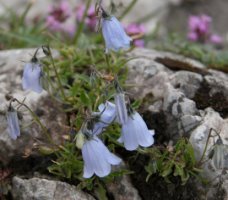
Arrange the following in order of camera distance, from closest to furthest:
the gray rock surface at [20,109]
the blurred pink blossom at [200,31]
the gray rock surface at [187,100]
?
1. the gray rock surface at [187,100]
2. the gray rock surface at [20,109]
3. the blurred pink blossom at [200,31]

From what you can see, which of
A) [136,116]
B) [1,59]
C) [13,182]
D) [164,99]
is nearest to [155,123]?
[164,99]

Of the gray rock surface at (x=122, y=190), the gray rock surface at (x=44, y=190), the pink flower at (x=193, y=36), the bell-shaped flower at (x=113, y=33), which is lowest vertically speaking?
the pink flower at (x=193, y=36)

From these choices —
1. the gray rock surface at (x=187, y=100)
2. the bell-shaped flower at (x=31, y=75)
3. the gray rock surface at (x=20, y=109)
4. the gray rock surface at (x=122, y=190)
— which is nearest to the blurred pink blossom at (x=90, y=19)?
the gray rock surface at (x=20, y=109)

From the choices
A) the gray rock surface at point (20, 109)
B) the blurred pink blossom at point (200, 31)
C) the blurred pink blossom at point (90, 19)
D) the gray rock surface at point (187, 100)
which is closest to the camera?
the gray rock surface at point (187, 100)

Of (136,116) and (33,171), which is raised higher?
(136,116)

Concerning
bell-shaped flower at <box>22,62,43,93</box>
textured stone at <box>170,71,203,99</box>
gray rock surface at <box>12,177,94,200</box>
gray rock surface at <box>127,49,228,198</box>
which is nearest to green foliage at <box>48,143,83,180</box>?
gray rock surface at <box>12,177,94,200</box>

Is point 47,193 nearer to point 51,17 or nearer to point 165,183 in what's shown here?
point 165,183

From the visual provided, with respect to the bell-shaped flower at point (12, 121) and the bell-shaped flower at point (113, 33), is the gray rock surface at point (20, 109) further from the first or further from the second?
the bell-shaped flower at point (113, 33)
